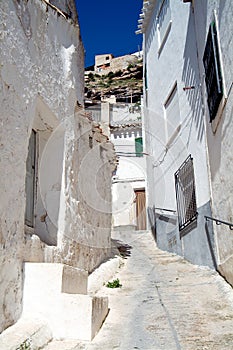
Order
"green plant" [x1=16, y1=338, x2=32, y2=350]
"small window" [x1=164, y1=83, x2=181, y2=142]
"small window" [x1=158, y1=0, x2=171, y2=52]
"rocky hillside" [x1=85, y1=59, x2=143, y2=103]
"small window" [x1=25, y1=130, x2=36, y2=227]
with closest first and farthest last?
"green plant" [x1=16, y1=338, x2=32, y2=350] → "small window" [x1=25, y1=130, x2=36, y2=227] → "small window" [x1=164, y1=83, x2=181, y2=142] → "small window" [x1=158, y1=0, x2=171, y2=52] → "rocky hillside" [x1=85, y1=59, x2=143, y2=103]

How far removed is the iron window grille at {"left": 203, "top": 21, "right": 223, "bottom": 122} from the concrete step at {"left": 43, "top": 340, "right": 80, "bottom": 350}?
14.2 feet

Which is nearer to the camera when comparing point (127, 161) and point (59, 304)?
point (59, 304)

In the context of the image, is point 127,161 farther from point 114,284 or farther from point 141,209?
point 114,284

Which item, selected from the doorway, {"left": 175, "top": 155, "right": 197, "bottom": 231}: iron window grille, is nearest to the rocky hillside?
the doorway

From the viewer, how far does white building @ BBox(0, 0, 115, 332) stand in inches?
161

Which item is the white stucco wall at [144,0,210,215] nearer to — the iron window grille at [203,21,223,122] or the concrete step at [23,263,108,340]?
the iron window grille at [203,21,223,122]

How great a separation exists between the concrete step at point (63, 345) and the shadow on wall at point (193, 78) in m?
5.32

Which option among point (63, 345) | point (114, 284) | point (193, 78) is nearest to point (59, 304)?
point (63, 345)

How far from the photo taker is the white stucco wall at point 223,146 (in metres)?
5.68

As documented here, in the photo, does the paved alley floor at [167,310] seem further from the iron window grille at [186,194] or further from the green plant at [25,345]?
the iron window grille at [186,194]

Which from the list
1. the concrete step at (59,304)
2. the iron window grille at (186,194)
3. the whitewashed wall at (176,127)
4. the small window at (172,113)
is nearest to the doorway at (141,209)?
the whitewashed wall at (176,127)

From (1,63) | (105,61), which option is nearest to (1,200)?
(1,63)

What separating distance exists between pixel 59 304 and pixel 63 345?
438mm

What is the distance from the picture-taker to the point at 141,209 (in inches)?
812
